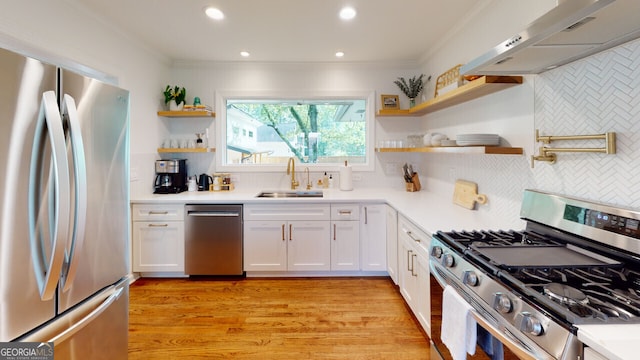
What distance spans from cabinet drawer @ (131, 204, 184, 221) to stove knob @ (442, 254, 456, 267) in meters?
2.55

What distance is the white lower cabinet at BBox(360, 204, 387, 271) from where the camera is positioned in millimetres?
2994

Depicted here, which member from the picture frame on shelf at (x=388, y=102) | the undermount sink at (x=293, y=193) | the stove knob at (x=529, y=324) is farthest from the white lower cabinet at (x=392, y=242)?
the stove knob at (x=529, y=324)

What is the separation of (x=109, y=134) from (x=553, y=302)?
188cm

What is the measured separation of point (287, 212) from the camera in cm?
298

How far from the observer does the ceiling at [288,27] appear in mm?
2285

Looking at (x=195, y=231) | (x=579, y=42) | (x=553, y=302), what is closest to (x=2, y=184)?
(x=553, y=302)

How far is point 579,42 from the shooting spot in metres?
1.21

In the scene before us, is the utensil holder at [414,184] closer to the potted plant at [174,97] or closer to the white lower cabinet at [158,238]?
the white lower cabinet at [158,238]

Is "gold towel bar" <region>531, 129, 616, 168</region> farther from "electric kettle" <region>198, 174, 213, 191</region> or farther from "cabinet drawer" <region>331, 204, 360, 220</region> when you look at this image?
"electric kettle" <region>198, 174, 213, 191</region>

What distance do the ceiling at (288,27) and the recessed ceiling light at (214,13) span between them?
1.7 inches

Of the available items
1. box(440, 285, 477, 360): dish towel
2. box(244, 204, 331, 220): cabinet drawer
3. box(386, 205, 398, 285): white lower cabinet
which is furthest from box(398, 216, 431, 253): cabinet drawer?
box(244, 204, 331, 220): cabinet drawer

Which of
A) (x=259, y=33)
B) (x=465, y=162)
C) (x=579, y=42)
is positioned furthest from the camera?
(x=259, y=33)

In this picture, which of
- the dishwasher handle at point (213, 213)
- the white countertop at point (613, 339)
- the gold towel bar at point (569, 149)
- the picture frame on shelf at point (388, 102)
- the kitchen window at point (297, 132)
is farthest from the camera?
the kitchen window at point (297, 132)

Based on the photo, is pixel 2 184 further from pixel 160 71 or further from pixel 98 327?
pixel 160 71
